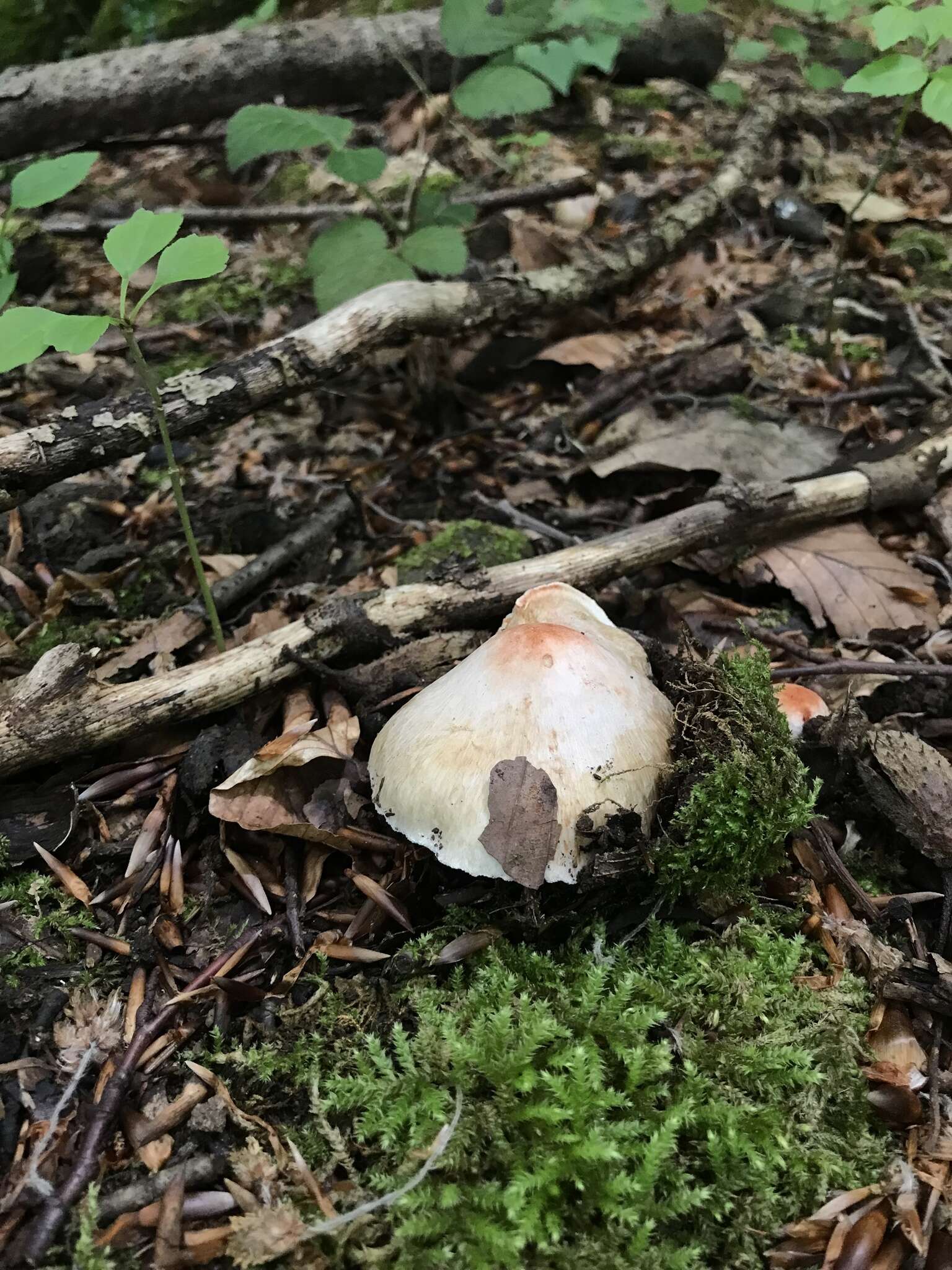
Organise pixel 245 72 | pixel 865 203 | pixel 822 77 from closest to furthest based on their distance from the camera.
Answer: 1. pixel 822 77
2. pixel 865 203
3. pixel 245 72

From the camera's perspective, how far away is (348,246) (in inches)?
147

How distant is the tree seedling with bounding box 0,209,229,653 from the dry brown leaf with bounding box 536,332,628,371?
90.8 inches

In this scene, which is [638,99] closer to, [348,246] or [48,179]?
[348,246]

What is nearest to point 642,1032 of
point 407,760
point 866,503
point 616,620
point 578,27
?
point 407,760

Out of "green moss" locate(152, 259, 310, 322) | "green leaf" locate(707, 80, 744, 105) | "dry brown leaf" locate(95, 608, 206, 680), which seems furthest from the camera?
"green leaf" locate(707, 80, 744, 105)

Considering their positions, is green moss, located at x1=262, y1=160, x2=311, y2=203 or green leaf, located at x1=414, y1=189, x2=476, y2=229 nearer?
green leaf, located at x1=414, y1=189, x2=476, y2=229

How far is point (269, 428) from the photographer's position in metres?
4.31

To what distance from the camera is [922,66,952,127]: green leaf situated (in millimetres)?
3135

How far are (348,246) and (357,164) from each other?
0.35 meters

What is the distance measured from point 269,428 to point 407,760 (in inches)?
106

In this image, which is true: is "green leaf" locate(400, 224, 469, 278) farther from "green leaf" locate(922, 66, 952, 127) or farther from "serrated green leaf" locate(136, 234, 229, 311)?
"green leaf" locate(922, 66, 952, 127)

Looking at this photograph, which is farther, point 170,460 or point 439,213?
point 439,213

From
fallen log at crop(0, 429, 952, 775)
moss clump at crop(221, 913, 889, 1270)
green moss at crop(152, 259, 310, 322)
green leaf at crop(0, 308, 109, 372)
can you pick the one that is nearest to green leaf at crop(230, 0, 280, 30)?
green moss at crop(152, 259, 310, 322)

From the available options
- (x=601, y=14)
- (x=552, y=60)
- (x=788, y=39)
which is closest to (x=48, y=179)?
(x=552, y=60)
